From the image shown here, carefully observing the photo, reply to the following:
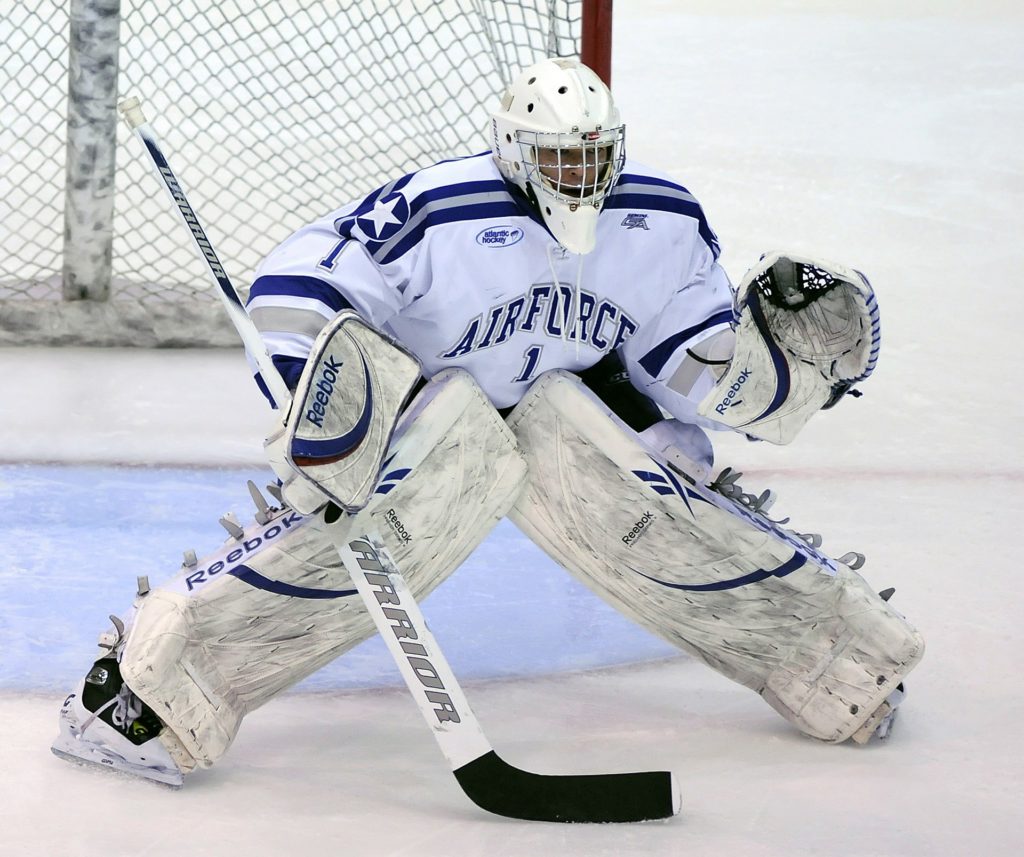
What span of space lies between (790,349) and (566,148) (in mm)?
419

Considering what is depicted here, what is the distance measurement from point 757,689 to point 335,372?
87 cm

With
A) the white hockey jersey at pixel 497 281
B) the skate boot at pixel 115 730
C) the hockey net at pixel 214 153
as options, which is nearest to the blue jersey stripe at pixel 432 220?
the white hockey jersey at pixel 497 281

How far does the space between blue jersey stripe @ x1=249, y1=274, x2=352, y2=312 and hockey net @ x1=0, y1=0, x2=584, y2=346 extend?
1.89m

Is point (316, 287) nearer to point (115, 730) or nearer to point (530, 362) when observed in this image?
point (530, 362)

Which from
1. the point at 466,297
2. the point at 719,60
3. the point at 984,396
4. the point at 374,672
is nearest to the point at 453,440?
the point at 466,297

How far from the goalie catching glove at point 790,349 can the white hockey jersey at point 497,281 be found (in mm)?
95

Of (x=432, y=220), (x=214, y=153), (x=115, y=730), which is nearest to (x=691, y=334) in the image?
(x=432, y=220)

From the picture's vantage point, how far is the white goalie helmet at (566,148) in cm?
232

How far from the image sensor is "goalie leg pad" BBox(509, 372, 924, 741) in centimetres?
245

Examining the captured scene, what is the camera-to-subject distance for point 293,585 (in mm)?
2312

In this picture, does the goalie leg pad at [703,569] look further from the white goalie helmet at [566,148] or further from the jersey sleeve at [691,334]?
the white goalie helmet at [566,148]

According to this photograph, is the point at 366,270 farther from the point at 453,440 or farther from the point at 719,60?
the point at 719,60

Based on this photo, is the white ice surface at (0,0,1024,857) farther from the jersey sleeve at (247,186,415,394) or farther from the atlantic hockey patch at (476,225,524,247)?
the atlantic hockey patch at (476,225,524,247)

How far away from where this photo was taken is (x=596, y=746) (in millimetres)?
2498
